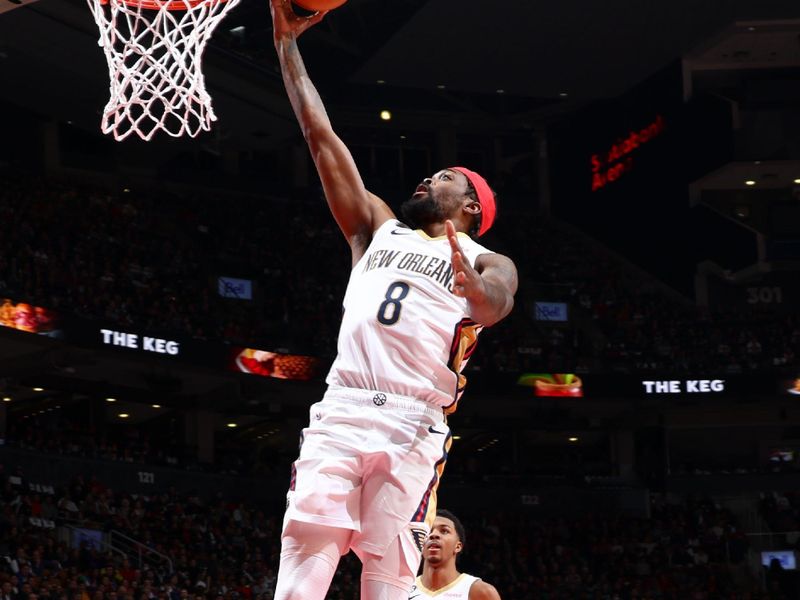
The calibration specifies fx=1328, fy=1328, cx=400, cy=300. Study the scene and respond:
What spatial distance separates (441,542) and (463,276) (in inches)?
145

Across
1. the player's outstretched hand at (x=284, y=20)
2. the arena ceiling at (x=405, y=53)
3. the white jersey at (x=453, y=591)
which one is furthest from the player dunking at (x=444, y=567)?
the arena ceiling at (x=405, y=53)

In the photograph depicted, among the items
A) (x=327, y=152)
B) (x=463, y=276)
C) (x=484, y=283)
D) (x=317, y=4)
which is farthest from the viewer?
(x=317, y=4)

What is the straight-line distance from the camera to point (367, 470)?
4.49 metres

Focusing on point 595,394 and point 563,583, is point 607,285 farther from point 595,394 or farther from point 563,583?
point 563,583

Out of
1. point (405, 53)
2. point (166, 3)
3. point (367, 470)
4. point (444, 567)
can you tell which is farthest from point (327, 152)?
point (405, 53)

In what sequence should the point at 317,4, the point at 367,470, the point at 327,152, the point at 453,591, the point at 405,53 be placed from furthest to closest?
the point at 405,53 < the point at 453,591 < the point at 317,4 < the point at 327,152 < the point at 367,470

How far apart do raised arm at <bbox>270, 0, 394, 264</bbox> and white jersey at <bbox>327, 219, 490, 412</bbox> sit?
219 mm

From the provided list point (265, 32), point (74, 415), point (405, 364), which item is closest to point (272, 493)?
point (74, 415)

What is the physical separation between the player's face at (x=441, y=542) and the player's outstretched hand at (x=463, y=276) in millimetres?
3540

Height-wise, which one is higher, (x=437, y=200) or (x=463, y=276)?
(x=437, y=200)

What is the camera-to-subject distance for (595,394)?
3066 centimetres

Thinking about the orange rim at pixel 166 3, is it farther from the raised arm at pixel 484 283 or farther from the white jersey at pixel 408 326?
the raised arm at pixel 484 283

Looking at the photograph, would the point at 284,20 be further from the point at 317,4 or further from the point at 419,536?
the point at 419,536

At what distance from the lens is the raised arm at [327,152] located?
4.89 m
